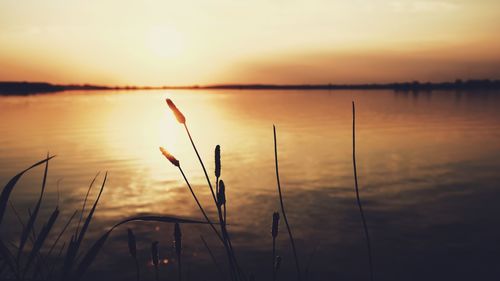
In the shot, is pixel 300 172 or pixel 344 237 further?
pixel 300 172

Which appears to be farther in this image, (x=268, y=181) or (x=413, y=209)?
(x=268, y=181)

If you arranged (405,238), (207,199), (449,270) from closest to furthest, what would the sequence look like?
(449,270), (405,238), (207,199)

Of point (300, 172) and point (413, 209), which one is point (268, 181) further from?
point (413, 209)

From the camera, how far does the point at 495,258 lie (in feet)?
42.2

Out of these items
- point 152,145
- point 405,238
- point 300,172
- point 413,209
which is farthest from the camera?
point 152,145

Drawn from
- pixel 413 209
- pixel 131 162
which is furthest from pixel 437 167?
pixel 131 162

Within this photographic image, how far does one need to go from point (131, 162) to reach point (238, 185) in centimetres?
1013

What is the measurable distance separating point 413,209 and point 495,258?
4.62 meters

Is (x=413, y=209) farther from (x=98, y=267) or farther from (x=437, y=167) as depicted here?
(x=98, y=267)

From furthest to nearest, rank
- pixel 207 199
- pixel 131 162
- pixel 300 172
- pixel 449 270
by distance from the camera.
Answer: pixel 131 162 → pixel 300 172 → pixel 207 199 → pixel 449 270

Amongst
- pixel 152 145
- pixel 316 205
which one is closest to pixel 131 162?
pixel 152 145

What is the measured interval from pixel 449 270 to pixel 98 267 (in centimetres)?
932

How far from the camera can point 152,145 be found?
39000mm

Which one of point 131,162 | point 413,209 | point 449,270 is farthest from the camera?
point 131,162
